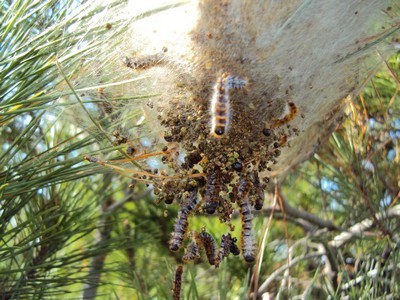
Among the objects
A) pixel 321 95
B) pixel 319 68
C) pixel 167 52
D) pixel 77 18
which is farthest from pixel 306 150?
pixel 77 18

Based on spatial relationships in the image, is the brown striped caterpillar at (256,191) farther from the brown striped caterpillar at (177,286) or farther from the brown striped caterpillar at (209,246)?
the brown striped caterpillar at (177,286)

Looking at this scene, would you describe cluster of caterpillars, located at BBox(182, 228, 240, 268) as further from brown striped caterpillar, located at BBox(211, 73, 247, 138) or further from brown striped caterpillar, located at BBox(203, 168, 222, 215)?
brown striped caterpillar, located at BBox(211, 73, 247, 138)

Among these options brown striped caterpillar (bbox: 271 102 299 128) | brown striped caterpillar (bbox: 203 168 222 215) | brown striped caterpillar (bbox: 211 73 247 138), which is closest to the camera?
brown striped caterpillar (bbox: 211 73 247 138)

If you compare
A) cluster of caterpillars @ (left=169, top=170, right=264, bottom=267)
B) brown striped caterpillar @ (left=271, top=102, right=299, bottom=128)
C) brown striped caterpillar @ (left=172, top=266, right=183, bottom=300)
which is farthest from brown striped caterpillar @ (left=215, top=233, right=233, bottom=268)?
brown striped caterpillar @ (left=271, top=102, right=299, bottom=128)

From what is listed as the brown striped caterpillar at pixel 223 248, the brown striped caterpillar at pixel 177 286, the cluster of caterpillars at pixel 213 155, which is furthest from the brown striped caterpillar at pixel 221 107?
the brown striped caterpillar at pixel 177 286

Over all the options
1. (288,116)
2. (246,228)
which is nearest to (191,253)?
(246,228)

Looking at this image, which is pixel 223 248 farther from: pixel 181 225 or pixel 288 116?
pixel 288 116
